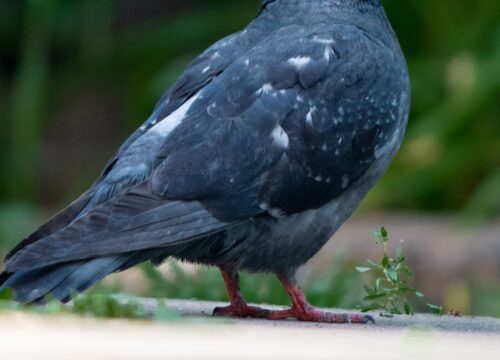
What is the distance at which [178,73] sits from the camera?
444 inches

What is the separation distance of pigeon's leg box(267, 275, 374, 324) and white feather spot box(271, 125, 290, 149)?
606 mm

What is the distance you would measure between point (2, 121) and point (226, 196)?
8500 millimetres

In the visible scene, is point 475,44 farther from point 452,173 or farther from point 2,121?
point 2,121

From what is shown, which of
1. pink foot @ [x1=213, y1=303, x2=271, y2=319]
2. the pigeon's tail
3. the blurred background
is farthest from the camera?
the blurred background

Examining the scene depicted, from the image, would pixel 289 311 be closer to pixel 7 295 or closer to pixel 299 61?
pixel 299 61

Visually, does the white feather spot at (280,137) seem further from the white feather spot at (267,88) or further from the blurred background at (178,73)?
the blurred background at (178,73)

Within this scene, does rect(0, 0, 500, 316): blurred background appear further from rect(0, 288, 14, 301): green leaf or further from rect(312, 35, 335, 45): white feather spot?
rect(0, 288, 14, 301): green leaf

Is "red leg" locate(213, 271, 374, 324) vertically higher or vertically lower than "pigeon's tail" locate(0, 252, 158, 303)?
lower

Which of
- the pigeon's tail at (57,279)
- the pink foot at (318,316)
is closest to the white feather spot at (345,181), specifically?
the pink foot at (318,316)

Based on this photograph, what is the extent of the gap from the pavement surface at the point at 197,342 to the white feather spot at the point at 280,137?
1.10 m

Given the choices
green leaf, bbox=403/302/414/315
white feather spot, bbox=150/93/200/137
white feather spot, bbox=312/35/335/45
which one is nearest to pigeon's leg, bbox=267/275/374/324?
green leaf, bbox=403/302/414/315

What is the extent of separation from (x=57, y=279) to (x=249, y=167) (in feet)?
3.15

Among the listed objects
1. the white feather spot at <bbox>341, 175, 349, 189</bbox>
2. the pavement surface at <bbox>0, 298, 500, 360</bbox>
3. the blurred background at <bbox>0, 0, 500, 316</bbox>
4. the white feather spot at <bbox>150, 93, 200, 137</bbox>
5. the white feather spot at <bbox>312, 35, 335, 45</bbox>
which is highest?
the white feather spot at <bbox>312, 35, 335, 45</bbox>

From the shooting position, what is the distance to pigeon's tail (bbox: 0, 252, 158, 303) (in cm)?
456
